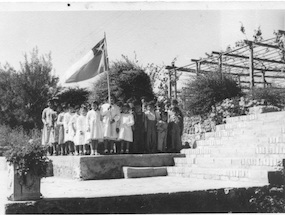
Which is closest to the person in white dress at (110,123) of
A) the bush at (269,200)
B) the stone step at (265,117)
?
→ the stone step at (265,117)

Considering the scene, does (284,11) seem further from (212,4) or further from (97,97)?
(97,97)

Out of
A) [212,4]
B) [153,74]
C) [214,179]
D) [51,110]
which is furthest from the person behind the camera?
[153,74]

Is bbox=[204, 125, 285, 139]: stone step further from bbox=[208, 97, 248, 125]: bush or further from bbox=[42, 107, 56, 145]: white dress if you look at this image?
bbox=[42, 107, 56, 145]: white dress

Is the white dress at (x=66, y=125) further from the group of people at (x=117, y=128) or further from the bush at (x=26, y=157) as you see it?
the bush at (x=26, y=157)

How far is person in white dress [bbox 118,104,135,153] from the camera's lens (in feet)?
30.7

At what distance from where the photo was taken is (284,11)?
22.9ft

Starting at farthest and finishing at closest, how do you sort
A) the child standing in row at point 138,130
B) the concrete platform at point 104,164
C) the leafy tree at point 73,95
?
the leafy tree at point 73,95 → the child standing in row at point 138,130 → the concrete platform at point 104,164

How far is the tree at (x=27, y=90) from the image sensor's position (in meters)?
20.7

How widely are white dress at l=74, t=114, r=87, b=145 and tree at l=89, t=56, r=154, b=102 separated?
22.3 ft

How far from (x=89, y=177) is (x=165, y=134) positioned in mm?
2822

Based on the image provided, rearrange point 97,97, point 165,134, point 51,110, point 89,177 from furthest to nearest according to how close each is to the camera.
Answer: point 97,97 → point 51,110 → point 165,134 → point 89,177

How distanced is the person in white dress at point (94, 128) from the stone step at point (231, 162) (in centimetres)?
192

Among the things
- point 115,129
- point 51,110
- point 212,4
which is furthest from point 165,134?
point 212,4

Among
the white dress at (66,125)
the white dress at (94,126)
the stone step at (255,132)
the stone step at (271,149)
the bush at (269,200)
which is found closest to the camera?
the bush at (269,200)
